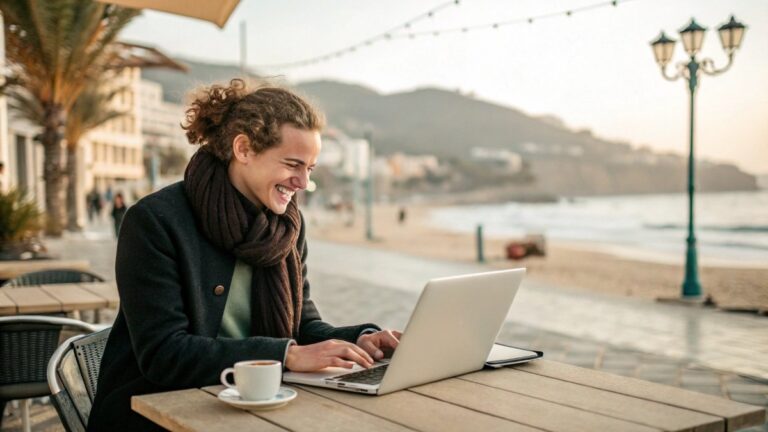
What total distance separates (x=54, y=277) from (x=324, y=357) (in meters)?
3.03

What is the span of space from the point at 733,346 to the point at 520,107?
155m

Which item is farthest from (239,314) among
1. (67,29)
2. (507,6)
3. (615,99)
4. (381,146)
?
(381,146)

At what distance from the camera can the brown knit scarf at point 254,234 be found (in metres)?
1.99

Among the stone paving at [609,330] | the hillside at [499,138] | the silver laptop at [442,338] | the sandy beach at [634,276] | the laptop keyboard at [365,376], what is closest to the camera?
the silver laptop at [442,338]

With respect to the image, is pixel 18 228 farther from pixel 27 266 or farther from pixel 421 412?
pixel 421 412

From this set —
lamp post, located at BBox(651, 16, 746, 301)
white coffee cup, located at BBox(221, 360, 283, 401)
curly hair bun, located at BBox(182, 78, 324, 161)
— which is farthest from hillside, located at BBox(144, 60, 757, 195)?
white coffee cup, located at BBox(221, 360, 283, 401)

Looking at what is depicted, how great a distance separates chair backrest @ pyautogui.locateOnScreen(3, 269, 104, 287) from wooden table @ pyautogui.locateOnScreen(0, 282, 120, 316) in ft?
0.63

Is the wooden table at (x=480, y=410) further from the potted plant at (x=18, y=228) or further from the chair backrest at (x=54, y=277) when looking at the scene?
the potted plant at (x=18, y=228)

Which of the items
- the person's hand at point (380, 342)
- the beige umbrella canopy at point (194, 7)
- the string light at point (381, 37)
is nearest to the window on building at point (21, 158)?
the string light at point (381, 37)

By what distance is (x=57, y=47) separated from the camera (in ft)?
51.7

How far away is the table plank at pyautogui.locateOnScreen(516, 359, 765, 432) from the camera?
1552mm

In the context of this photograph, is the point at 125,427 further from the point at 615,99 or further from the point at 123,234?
the point at 615,99

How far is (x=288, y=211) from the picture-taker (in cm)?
216

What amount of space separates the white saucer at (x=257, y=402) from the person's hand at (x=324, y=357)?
0.59ft
